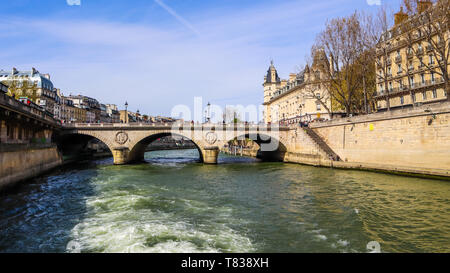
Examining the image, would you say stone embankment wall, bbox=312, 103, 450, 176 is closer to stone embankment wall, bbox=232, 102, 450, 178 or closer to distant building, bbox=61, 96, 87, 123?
stone embankment wall, bbox=232, 102, 450, 178

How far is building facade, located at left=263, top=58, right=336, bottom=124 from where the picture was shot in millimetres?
50188

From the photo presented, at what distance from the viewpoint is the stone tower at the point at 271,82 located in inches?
4023

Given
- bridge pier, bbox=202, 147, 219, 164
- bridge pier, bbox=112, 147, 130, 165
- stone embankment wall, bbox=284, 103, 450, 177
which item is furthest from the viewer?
bridge pier, bbox=202, 147, 219, 164

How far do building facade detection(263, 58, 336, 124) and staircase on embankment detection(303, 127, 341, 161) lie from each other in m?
4.80

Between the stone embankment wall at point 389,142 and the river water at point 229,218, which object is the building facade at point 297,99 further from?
the river water at point 229,218

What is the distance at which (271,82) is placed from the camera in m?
103

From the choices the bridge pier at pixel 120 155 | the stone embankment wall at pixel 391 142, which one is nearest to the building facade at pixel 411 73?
the stone embankment wall at pixel 391 142

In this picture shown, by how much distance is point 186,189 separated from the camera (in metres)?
21.0

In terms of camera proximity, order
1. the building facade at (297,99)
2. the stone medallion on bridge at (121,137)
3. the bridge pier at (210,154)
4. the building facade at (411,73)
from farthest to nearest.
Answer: the building facade at (297,99)
the stone medallion on bridge at (121,137)
the bridge pier at (210,154)
the building facade at (411,73)

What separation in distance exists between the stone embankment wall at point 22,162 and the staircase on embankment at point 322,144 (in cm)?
3154

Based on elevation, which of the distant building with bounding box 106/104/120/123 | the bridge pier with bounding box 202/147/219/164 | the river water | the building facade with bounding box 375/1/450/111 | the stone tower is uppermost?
the stone tower

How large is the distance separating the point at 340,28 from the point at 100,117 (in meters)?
97.8

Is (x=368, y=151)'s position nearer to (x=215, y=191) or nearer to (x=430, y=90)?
(x=430, y=90)

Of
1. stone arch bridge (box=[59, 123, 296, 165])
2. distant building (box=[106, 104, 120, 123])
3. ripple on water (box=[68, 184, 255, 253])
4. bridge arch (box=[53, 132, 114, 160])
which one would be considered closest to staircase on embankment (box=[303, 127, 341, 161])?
stone arch bridge (box=[59, 123, 296, 165])
